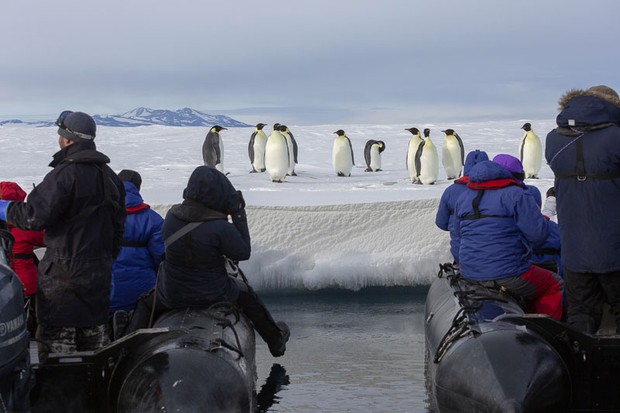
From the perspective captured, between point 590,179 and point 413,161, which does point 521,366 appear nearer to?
point 590,179

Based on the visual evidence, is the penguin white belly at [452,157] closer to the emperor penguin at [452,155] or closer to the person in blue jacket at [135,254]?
the emperor penguin at [452,155]

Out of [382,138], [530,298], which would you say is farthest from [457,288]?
[382,138]

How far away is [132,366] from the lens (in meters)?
3.16

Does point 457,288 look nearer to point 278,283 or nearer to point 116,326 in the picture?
point 116,326

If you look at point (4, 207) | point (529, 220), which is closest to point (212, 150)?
point (529, 220)

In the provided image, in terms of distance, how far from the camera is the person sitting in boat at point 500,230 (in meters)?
3.85

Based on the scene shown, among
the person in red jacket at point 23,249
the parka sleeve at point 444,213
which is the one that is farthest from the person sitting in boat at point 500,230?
the person in red jacket at point 23,249

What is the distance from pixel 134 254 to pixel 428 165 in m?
9.78

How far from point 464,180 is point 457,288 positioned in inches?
26.4

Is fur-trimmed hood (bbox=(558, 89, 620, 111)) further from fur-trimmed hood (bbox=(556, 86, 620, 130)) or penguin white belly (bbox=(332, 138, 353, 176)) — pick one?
penguin white belly (bbox=(332, 138, 353, 176))

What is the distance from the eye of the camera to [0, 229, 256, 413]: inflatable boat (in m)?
2.87

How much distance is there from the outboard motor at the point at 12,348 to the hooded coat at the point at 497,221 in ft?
6.67

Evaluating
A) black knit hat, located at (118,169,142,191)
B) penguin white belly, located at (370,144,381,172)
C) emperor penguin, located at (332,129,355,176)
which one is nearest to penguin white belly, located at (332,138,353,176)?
emperor penguin, located at (332,129,355,176)

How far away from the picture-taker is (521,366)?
3135 mm
